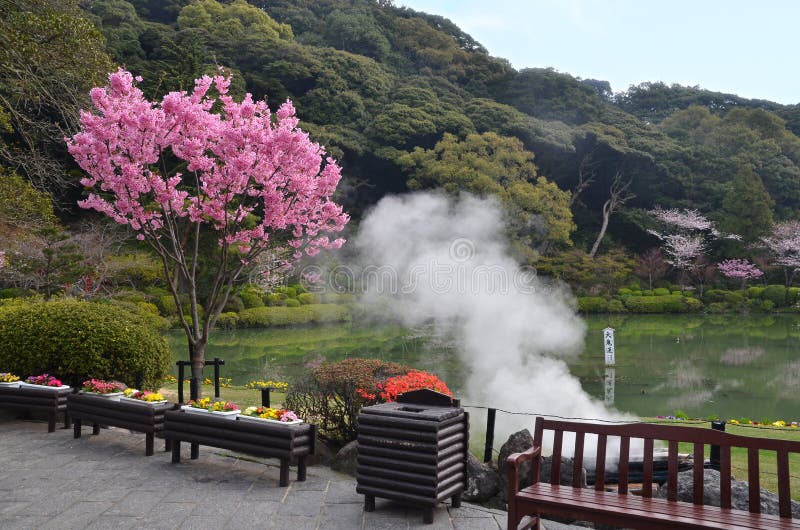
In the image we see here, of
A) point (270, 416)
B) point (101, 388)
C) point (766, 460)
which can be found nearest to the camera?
point (270, 416)

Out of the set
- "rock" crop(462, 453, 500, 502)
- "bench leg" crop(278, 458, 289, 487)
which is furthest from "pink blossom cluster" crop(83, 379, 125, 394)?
"rock" crop(462, 453, 500, 502)

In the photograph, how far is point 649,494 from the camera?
3.61m

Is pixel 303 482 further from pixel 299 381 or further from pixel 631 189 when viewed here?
pixel 631 189

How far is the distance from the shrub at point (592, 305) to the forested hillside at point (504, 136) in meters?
1.40

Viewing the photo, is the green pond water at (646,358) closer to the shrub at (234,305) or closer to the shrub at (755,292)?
the shrub at (234,305)

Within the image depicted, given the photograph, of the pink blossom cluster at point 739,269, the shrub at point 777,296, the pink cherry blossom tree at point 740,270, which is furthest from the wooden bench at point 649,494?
the pink blossom cluster at point 739,269

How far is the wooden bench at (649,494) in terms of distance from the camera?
127 inches

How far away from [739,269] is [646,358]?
22.5 meters

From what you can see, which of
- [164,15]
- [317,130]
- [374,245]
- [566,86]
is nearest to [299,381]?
[374,245]

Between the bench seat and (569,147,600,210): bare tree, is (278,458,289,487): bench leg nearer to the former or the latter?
the bench seat

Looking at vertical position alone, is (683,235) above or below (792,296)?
above

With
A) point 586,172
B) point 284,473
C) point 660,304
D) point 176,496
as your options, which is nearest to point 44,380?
point 176,496

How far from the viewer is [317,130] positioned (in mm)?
33938

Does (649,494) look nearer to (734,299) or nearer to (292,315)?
(292,315)
